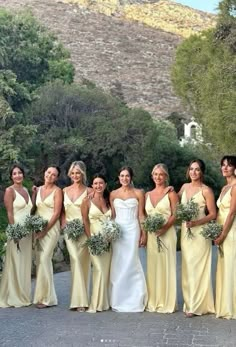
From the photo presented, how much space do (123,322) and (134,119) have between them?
19379 mm

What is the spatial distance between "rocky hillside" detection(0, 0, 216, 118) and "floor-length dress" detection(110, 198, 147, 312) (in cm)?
6270

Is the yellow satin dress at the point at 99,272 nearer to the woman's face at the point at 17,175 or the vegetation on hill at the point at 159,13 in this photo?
the woman's face at the point at 17,175

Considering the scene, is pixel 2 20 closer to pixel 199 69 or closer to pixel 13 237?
pixel 199 69

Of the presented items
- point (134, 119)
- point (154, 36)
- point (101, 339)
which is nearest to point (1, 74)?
point (134, 119)

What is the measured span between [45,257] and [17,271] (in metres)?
0.45

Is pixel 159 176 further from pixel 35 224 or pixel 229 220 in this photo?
pixel 35 224

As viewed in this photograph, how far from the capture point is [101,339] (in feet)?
24.7

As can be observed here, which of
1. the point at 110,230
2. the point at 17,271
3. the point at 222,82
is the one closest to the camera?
the point at 110,230

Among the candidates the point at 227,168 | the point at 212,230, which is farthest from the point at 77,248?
the point at 227,168

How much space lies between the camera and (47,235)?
9297 mm

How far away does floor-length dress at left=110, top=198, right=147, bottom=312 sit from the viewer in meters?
9.09

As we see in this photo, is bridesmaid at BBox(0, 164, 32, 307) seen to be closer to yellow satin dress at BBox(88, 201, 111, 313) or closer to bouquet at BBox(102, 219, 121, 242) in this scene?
yellow satin dress at BBox(88, 201, 111, 313)

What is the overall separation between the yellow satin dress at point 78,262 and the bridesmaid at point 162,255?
813 millimetres

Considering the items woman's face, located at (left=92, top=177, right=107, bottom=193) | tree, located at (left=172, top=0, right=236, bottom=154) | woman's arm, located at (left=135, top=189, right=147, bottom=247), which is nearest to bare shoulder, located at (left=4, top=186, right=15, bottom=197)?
woman's face, located at (left=92, top=177, right=107, bottom=193)
